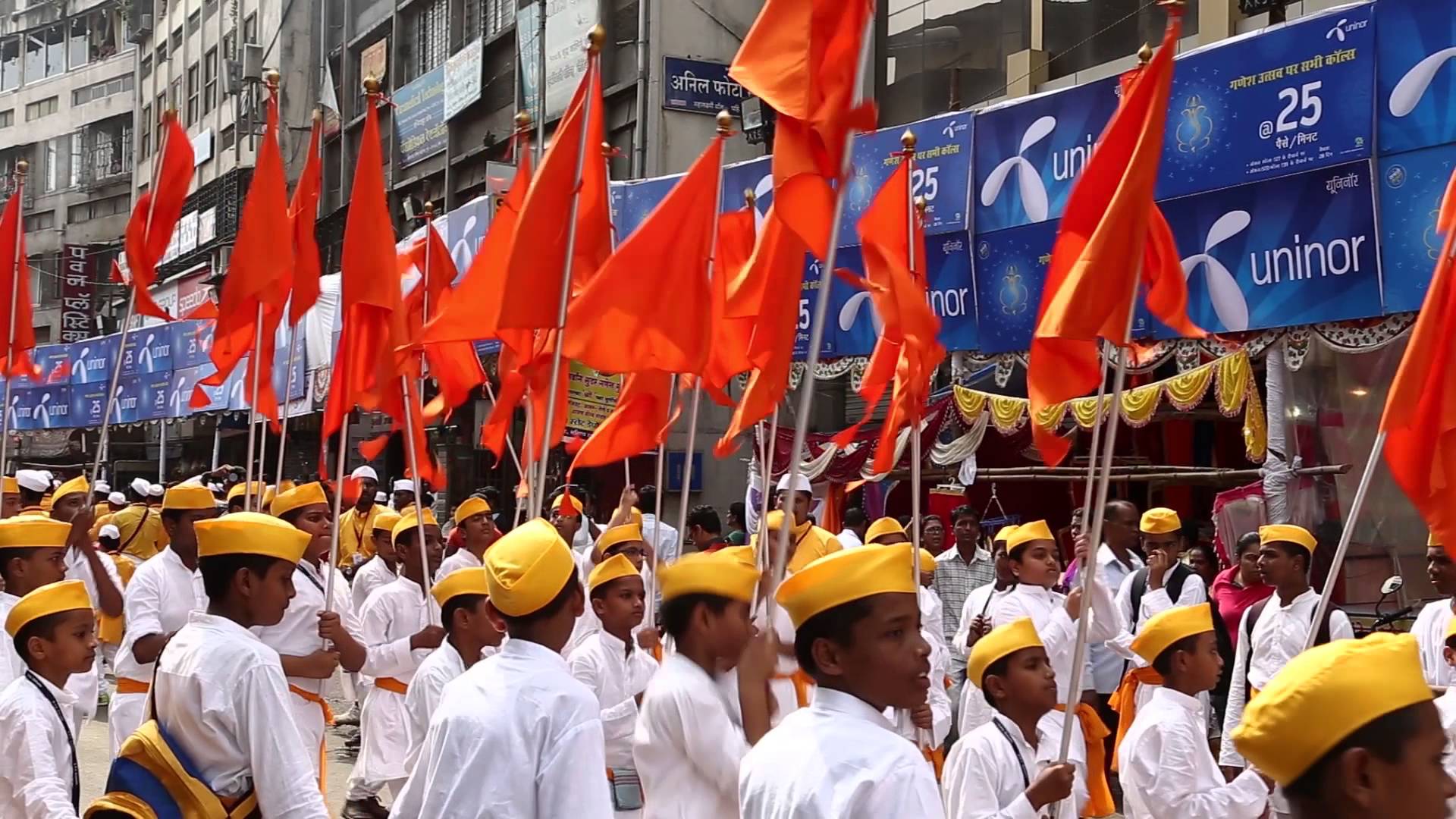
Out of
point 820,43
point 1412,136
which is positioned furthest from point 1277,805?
point 1412,136

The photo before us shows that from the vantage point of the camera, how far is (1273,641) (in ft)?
25.0

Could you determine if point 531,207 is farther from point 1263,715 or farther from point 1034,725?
point 1263,715

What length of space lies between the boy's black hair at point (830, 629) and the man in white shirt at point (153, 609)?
425 cm

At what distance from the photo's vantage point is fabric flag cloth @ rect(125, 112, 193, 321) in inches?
338

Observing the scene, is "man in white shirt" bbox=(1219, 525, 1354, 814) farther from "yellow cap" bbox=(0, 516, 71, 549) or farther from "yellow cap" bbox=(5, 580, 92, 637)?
"yellow cap" bbox=(0, 516, 71, 549)

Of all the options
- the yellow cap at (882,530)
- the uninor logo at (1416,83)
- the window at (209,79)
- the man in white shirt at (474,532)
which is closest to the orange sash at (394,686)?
the man in white shirt at (474,532)

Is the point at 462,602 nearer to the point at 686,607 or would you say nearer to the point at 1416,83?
the point at 686,607

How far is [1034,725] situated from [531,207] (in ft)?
8.96

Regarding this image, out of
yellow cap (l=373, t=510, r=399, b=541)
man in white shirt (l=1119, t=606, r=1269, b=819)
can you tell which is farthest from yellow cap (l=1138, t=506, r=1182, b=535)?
yellow cap (l=373, t=510, r=399, b=541)

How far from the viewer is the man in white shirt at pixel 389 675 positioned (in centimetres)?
803

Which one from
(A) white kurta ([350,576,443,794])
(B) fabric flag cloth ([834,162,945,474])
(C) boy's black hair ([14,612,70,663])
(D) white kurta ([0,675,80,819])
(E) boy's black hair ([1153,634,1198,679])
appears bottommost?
(A) white kurta ([350,576,443,794])

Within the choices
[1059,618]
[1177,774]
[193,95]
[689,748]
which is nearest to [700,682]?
[689,748]

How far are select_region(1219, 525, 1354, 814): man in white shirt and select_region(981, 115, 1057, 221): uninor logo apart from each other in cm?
456

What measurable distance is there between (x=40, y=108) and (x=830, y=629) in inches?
2287
